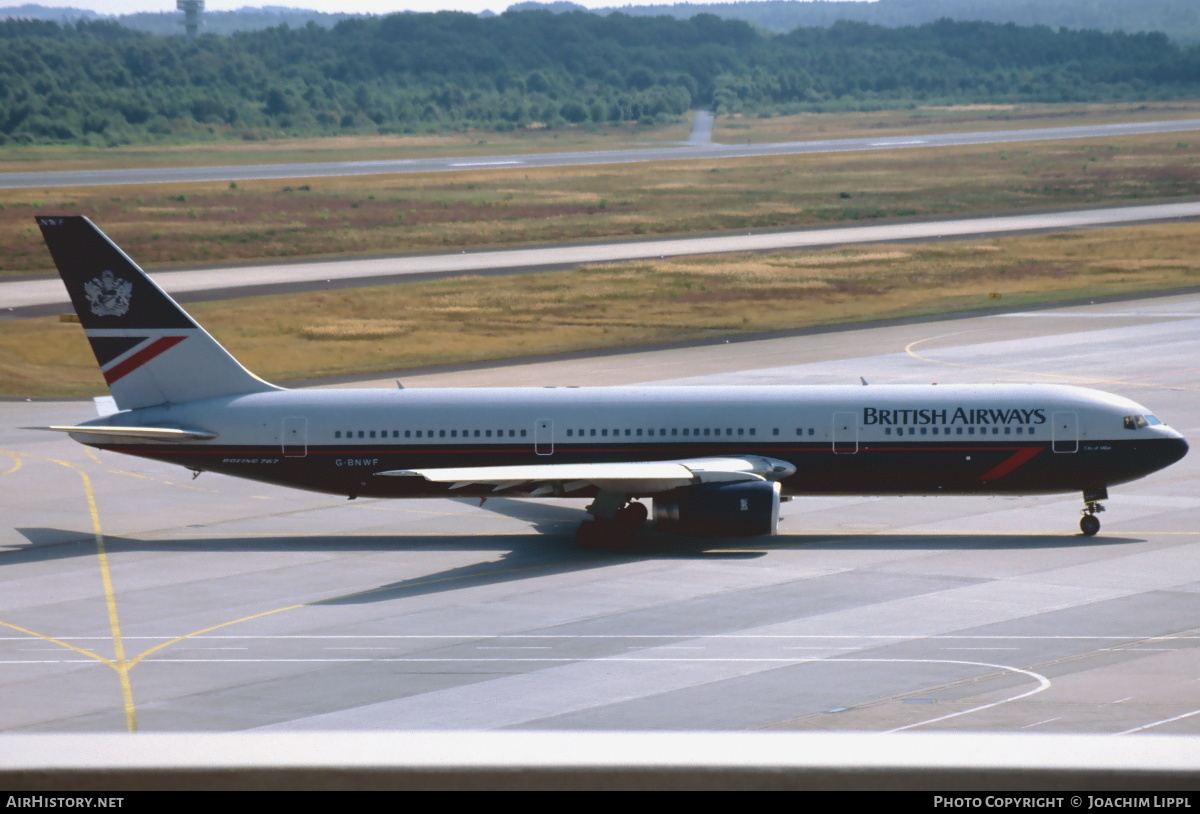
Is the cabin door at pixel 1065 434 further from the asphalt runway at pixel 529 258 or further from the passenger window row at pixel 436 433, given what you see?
the asphalt runway at pixel 529 258

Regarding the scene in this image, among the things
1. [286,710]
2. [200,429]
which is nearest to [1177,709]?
[286,710]

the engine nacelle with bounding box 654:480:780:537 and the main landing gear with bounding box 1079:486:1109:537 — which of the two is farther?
the main landing gear with bounding box 1079:486:1109:537

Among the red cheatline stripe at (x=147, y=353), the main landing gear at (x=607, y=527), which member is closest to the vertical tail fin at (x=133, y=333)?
the red cheatline stripe at (x=147, y=353)

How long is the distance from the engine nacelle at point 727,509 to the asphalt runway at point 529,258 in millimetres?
61479

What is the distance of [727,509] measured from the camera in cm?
4269

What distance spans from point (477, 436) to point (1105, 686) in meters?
22.6

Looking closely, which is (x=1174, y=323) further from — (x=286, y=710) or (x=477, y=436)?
(x=286, y=710)

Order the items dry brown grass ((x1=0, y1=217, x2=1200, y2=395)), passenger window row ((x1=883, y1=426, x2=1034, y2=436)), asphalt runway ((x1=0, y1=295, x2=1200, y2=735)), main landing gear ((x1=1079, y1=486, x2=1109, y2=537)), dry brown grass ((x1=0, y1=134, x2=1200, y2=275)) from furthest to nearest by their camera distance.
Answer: dry brown grass ((x1=0, y1=134, x2=1200, y2=275)), dry brown grass ((x1=0, y1=217, x2=1200, y2=395)), main landing gear ((x1=1079, y1=486, x2=1109, y2=537)), passenger window row ((x1=883, y1=426, x2=1034, y2=436)), asphalt runway ((x1=0, y1=295, x2=1200, y2=735))

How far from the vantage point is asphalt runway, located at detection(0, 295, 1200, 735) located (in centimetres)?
2834

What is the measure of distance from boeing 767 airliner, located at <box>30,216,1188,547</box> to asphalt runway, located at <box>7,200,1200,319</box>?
1907 inches

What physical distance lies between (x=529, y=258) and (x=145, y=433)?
255 ft

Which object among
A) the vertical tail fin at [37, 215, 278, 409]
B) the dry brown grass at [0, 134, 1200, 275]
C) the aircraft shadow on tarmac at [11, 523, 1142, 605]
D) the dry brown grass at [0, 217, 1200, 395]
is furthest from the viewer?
the dry brown grass at [0, 134, 1200, 275]

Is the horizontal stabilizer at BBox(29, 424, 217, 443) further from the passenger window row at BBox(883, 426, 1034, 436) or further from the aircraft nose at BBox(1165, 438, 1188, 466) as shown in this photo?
the aircraft nose at BBox(1165, 438, 1188, 466)

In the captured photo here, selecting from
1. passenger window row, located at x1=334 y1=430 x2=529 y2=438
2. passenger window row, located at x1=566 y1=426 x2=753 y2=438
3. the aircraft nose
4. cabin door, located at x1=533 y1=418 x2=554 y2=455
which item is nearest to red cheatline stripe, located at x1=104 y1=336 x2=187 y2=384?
passenger window row, located at x1=334 y1=430 x2=529 y2=438
